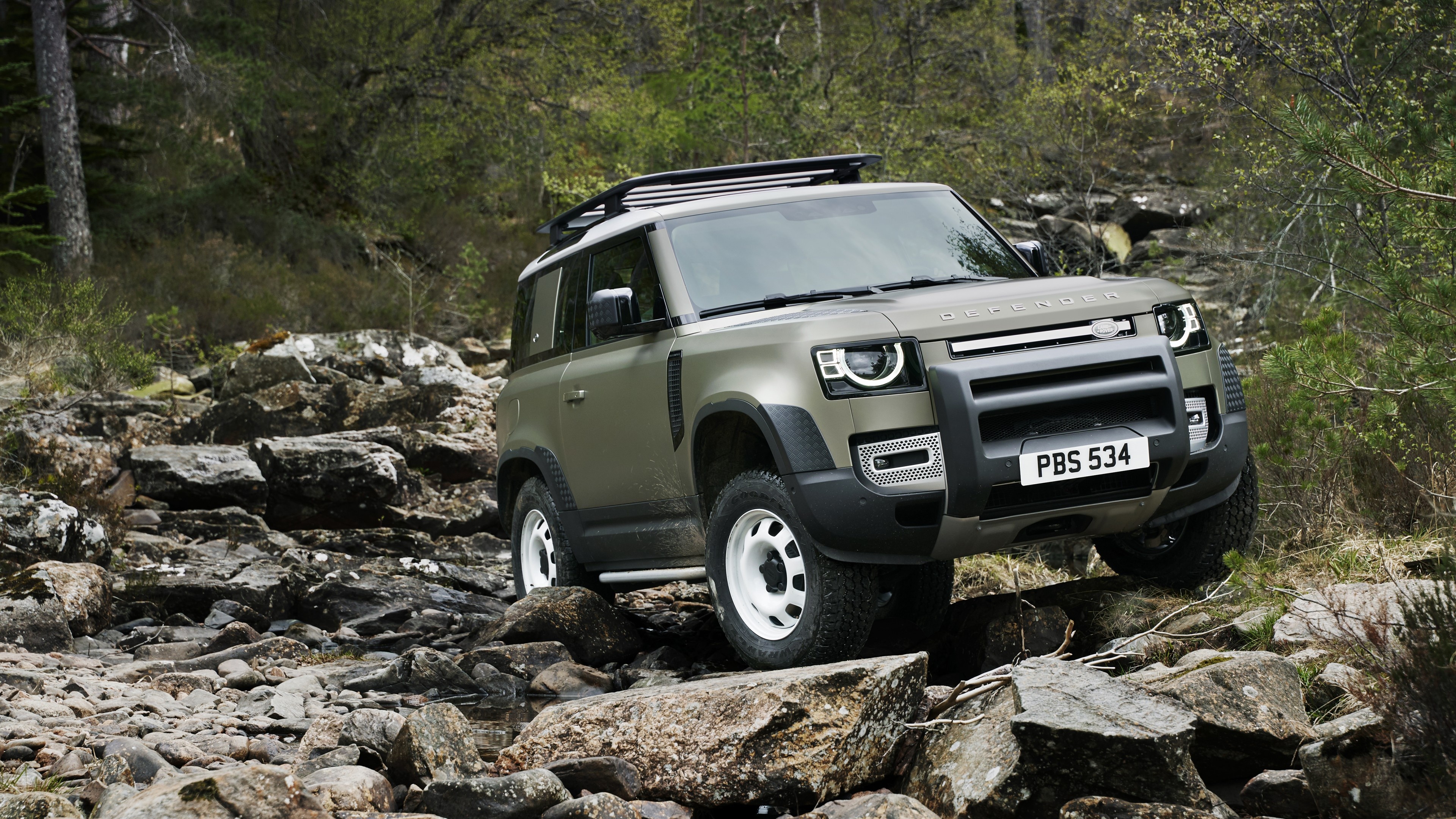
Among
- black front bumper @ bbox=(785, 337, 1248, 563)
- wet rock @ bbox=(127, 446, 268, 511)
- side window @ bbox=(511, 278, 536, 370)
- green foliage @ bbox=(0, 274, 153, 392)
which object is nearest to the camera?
black front bumper @ bbox=(785, 337, 1248, 563)

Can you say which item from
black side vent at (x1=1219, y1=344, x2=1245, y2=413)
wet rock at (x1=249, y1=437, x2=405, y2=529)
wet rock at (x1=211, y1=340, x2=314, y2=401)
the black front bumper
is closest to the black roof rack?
black side vent at (x1=1219, y1=344, x2=1245, y2=413)

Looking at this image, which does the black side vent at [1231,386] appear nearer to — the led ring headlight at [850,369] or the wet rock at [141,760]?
the led ring headlight at [850,369]

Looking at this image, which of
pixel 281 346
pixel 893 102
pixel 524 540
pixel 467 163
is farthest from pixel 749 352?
pixel 467 163

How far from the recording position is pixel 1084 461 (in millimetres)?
4855

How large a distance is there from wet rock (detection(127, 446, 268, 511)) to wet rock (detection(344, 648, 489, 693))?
6767 millimetres

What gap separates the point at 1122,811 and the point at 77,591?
685 centimetres

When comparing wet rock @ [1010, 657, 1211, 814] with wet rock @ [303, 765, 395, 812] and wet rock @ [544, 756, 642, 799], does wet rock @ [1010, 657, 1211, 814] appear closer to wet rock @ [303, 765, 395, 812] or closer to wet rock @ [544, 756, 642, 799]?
wet rock @ [544, 756, 642, 799]

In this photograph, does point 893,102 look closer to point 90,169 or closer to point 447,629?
point 90,169

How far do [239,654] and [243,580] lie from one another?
215cm

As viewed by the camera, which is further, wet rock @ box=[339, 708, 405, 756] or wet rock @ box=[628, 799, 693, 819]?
wet rock @ box=[339, 708, 405, 756]

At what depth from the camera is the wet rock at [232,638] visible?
7.44 meters

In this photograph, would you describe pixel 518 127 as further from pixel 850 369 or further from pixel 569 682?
pixel 850 369

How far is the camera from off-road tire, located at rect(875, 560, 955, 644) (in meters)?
6.09

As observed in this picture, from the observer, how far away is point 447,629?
828cm
